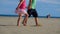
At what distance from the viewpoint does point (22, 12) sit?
12.0 meters

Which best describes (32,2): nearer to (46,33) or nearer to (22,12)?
(22,12)

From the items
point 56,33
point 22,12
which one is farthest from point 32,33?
point 22,12

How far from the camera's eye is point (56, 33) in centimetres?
1011

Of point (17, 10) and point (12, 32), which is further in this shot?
point (17, 10)

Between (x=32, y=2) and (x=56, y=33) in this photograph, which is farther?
(x=32, y=2)

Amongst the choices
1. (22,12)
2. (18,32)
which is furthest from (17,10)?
(18,32)

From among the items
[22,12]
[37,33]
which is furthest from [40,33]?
[22,12]

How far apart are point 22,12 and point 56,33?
2.45 meters

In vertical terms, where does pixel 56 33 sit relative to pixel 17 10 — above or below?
below

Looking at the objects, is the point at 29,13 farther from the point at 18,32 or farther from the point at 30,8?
the point at 18,32

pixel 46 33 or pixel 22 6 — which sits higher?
pixel 22 6

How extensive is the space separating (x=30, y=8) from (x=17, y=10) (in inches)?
24.7

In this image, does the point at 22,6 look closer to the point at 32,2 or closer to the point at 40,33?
the point at 32,2

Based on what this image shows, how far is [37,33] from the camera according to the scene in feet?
32.7
